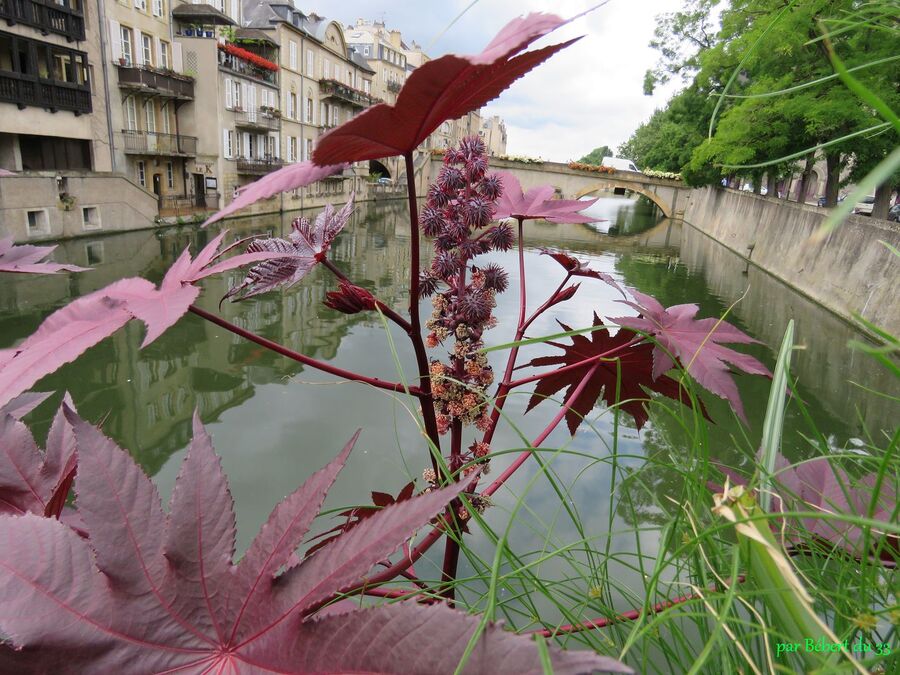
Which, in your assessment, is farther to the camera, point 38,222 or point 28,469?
point 38,222

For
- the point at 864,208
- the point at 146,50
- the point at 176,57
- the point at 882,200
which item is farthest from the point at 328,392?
the point at 864,208

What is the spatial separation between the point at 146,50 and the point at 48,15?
3.52m

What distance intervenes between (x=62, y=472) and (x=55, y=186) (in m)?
12.5

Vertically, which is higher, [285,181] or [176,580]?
[285,181]

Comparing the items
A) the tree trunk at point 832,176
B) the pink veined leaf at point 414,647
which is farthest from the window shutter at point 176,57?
the pink veined leaf at point 414,647

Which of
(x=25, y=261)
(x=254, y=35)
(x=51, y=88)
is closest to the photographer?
(x=25, y=261)

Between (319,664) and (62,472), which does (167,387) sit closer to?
(62,472)

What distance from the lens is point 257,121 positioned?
17.9 m

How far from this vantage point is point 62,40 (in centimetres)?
1159

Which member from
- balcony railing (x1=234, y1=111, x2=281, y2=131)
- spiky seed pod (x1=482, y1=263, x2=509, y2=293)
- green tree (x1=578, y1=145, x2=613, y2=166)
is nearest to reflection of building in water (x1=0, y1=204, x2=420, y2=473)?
spiky seed pod (x1=482, y1=263, x2=509, y2=293)

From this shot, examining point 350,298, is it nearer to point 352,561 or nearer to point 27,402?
point 352,561

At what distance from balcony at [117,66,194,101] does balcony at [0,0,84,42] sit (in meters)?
1.23

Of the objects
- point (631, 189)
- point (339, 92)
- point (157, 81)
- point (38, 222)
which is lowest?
point (38, 222)

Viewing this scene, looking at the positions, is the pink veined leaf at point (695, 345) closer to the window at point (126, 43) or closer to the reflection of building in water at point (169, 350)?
the reflection of building in water at point (169, 350)
